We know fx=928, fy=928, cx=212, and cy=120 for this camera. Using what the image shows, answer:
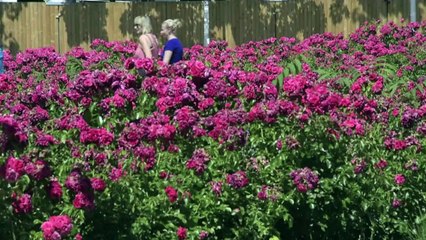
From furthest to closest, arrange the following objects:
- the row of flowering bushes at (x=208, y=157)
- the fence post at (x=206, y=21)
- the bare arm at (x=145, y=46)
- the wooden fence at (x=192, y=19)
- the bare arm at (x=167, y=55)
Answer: the fence post at (x=206, y=21)
the wooden fence at (x=192, y=19)
the bare arm at (x=145, y=46)
the bare arm at (x=167, y=55)
the row of flowering bushes at (x=208, y=157)

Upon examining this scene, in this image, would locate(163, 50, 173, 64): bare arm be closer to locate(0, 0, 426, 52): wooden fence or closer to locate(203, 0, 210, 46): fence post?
locate(203, 0, 210, 46): fence post

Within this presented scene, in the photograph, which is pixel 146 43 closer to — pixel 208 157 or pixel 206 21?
pixel 208 157

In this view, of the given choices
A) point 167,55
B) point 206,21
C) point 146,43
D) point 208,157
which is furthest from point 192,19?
point 208,157

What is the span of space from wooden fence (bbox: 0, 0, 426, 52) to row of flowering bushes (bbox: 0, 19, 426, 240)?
14.4 meters

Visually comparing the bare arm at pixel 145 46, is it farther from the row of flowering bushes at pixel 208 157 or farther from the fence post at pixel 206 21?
the fence post at pixel 206 21

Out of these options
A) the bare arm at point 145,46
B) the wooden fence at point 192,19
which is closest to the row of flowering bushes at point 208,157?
the bare arm at point 145,46

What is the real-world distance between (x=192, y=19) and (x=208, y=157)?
16.2m

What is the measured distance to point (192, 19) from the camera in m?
20.6

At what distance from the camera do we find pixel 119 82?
16.5 feet

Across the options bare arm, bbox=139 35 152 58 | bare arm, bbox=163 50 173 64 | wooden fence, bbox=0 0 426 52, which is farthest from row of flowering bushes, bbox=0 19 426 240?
wooden fence, bbox=0 0 426 52

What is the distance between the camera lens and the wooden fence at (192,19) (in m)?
20.0

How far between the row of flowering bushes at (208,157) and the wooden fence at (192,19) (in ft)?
47.4

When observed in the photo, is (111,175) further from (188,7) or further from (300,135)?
(188,7)

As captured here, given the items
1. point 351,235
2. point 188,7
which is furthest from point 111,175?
point 188,7
